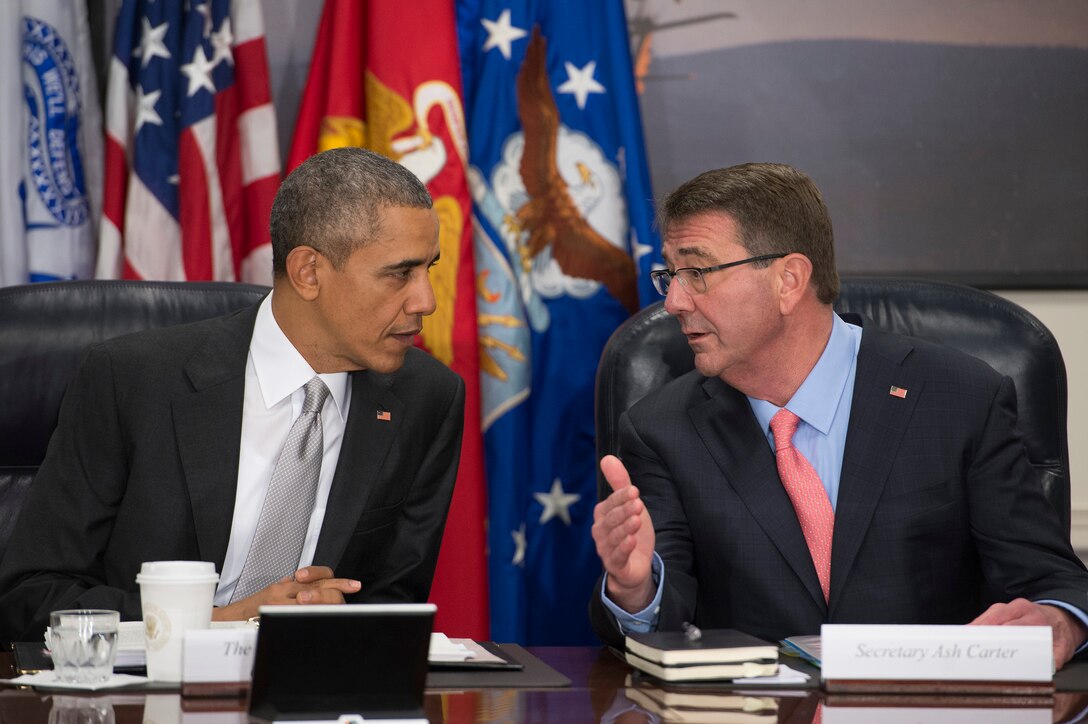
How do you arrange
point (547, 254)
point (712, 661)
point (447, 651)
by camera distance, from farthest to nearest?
point (547, 254) < point (447, 651) < point (712, 661)

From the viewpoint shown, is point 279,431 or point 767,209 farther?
point 767,209

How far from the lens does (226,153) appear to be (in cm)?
308

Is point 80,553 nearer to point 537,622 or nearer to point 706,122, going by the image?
point 537,622

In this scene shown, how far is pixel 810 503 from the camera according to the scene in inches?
83.8

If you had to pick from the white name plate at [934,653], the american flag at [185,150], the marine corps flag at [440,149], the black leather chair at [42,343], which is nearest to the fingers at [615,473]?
the white name plate at [934,653]

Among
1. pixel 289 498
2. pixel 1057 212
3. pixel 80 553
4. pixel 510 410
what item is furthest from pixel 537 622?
pixel 1057 212

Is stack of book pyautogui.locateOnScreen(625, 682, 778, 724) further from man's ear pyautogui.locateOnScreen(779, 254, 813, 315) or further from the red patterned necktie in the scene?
man's ear pyautogui.locateOnScreen(779, 254, 813, 315)

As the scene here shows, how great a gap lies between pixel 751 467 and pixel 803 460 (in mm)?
93

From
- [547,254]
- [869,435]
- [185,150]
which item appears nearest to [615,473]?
[869,435]

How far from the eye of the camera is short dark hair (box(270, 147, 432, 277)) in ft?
7.27

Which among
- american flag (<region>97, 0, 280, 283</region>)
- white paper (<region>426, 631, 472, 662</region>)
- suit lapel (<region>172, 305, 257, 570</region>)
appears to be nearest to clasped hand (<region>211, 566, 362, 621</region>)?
white paper (<region>426, 631, 472, 662</region>)

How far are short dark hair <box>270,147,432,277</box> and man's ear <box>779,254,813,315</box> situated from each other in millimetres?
671

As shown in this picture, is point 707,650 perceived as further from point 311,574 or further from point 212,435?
point 212,435

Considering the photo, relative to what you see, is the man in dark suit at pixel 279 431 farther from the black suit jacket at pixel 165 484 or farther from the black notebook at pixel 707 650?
the black notebook at pixel 707 650
